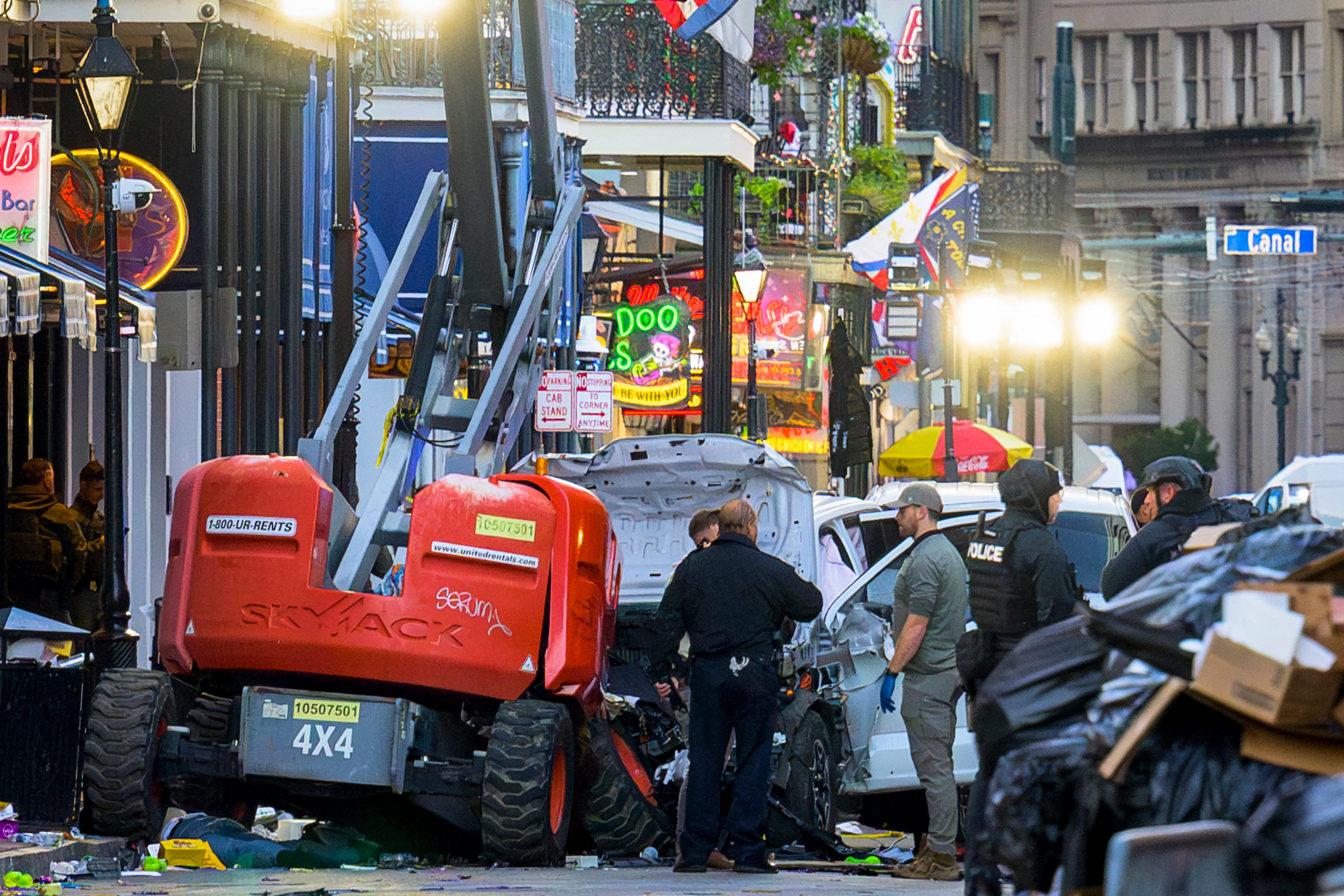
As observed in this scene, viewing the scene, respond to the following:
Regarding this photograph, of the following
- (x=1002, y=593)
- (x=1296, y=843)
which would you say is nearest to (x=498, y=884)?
(x=1002, y=593)

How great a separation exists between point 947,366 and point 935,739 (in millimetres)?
23967

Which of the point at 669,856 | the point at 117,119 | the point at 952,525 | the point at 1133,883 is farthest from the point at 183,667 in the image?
the point at 1133,883

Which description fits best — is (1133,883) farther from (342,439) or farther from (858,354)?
(858,354)

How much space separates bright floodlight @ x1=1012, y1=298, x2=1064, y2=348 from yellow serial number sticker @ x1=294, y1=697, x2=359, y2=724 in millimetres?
26607

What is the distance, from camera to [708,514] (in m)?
12.5

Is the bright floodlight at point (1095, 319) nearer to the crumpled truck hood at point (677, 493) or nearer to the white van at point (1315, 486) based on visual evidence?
the white van at point (1315, 486)

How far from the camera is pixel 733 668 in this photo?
1091 cm

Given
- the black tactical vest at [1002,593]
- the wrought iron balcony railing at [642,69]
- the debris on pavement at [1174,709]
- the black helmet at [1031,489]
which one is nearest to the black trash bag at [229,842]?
the black tactical vest at [1002,593]

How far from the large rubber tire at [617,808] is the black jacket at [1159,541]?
2.61 meters

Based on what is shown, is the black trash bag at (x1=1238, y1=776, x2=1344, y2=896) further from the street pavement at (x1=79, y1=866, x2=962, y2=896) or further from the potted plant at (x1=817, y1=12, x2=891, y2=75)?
the potted plant at (x1=817, y1=12, x2=891, y2=75)

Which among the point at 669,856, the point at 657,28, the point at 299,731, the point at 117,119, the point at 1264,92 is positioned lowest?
the point at 669,856

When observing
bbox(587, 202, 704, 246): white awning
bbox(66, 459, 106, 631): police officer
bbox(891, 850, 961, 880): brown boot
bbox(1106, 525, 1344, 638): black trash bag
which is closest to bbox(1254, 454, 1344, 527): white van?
bbox(587, 202, 704, 246): white awning

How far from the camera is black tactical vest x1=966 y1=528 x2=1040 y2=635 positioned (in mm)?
9734

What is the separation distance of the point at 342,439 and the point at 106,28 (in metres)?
4.55
